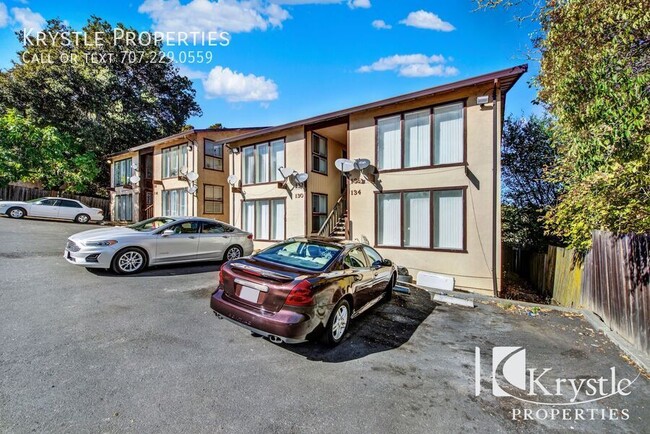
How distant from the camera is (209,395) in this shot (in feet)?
9.14

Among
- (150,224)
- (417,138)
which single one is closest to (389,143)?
(417,138)

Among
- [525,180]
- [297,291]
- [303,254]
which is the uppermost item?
[525,180]

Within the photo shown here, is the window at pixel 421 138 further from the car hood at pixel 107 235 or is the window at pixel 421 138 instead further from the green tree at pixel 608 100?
the car hood at pixel 107 235

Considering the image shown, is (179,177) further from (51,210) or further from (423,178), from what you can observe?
(423,178)

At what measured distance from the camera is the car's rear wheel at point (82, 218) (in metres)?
17.0

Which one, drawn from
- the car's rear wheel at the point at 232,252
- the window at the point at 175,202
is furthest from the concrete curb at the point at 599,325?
the window at the point at 175,202

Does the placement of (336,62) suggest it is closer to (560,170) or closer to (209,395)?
(560,170)

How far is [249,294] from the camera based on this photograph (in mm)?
3750

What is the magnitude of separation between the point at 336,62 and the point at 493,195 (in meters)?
7.30

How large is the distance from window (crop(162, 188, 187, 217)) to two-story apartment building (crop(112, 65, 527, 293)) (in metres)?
4.69

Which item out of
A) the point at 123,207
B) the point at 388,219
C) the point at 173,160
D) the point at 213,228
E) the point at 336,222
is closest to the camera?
the point at 213,228

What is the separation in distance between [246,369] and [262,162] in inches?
417

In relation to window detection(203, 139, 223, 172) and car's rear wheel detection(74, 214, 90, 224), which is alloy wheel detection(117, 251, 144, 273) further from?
car's rear wheel detection(74, 214, 90, 224)

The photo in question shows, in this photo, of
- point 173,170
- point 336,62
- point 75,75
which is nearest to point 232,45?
point 336,62
